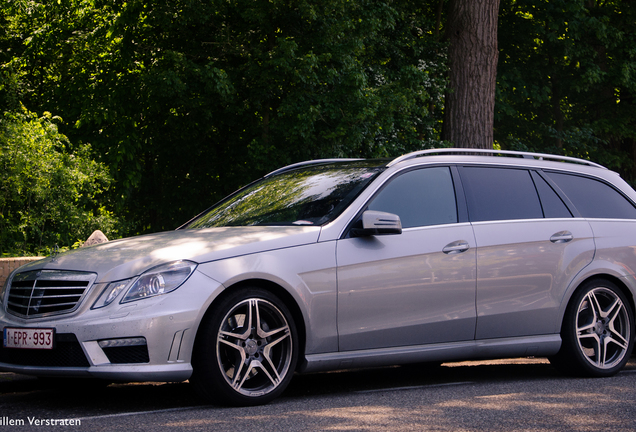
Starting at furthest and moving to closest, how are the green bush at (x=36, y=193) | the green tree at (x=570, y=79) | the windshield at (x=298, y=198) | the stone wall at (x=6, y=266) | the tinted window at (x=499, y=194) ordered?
the green tree at (x=570, y=79)
the green bush at (x=36, y=193)
the stone wall at (x=6, y=266)
the tinted window at (x=499, y=194)
the windshield at (x=298, y=198)

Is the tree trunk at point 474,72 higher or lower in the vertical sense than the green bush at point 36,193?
higher

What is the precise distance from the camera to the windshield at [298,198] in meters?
6.05

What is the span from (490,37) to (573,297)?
1020 cm

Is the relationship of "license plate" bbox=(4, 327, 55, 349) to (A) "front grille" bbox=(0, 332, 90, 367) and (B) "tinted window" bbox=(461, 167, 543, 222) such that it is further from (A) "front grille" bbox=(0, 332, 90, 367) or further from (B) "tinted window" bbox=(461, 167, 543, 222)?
(B) "tinted window" bbox=(461, 167, 543, 222)

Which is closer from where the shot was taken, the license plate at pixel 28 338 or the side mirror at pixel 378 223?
the license plate at pixel 28 338

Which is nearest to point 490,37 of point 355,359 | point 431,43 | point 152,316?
point 431,43

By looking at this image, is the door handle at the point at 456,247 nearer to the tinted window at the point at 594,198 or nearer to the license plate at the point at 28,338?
the tinted window at the point at 594,198

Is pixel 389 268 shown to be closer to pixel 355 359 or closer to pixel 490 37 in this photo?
pixel 355 359

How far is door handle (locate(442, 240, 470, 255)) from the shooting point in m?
6.20

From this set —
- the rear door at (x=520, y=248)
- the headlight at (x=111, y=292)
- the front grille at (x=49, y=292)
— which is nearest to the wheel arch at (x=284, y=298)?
the headlight at (x=111, y=292)

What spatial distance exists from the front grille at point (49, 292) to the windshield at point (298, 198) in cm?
144

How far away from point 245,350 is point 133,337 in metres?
0.76

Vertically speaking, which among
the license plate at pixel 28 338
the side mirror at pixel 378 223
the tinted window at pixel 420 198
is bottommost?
the license plate at pixel 28 338

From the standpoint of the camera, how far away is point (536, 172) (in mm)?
7211
